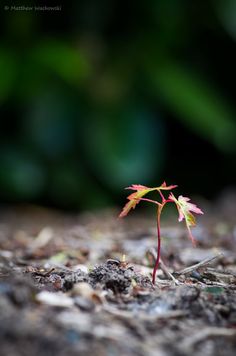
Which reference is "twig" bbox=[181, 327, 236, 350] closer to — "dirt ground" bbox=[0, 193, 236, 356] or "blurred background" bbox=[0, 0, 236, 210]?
"dirt ground" bbox=[0, 193, 236, 356]

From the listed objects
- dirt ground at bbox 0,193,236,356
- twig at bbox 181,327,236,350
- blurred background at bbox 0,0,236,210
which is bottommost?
twig at bbox 181,327,236,350

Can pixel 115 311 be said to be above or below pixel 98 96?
below

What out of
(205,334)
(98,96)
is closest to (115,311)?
(205,334)

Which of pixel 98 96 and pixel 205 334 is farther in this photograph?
pixel 98 96

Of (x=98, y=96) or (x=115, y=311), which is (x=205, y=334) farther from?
(x=98, y=96)

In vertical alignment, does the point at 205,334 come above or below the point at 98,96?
below

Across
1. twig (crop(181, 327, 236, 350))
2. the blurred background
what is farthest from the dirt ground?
the blurred background

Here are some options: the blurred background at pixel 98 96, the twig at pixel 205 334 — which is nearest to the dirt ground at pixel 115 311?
the twig at pixel 205 334

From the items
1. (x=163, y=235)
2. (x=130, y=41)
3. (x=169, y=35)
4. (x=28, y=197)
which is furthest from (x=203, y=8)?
(x=163, y=235)

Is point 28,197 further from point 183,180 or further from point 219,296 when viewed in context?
point 219,296

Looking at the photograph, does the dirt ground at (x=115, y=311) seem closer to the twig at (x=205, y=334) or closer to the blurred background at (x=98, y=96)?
the twig at (x=205, y=334)
